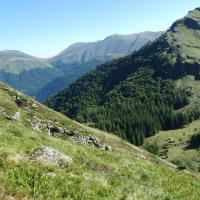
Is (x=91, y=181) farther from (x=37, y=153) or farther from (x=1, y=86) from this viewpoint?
(x=1, y=86)

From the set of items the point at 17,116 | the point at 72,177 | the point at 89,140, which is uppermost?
the point at 72,177

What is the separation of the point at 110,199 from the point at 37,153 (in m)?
6.02

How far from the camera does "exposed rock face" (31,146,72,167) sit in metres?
22.7

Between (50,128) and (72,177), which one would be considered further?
(50,128)

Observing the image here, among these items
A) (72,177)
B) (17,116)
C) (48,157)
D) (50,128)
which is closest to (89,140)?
(50,128)

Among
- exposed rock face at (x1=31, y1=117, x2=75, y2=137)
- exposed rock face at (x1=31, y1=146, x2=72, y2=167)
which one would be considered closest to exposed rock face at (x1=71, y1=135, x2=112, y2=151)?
exposed rock face at (x1=31, y1=117, x2=75, y2=137)

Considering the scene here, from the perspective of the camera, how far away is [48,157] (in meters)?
23.0

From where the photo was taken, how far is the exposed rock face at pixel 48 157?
22744mm

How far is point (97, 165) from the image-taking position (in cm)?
2647

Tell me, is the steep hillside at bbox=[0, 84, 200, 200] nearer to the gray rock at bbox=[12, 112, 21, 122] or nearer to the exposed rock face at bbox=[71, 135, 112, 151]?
the gray rock at bbox=[12, 112, 21, 122]

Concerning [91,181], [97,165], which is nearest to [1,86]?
[97,165]

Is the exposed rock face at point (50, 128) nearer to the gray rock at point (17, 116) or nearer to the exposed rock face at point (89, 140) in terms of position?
the exposed rock face at point (89, 140)

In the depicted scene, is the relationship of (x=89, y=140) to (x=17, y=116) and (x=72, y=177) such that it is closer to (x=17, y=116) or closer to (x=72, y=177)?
(x=17, y=116)

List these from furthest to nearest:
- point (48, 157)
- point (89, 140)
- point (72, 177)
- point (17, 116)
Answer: point (89, 140) → point (17, 116) → point (48, 157) → point (72, 177)
